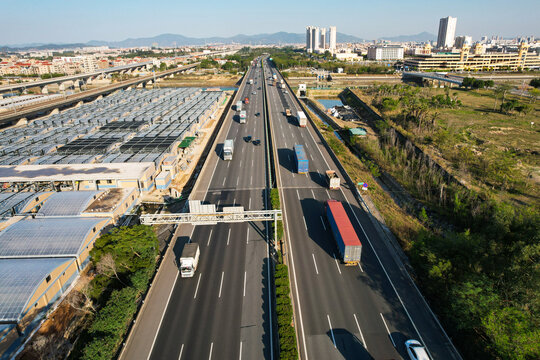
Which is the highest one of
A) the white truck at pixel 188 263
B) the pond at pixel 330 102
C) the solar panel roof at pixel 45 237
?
the pond at pixel 330 102

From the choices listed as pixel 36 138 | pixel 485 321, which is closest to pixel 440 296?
pixel 485 321

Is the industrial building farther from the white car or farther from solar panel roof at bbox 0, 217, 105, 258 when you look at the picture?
the white car

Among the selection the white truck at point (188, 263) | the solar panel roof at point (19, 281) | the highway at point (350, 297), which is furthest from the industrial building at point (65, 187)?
the highway at point (350, 297)

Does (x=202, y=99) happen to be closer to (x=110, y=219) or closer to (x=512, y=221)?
(x=110, y=219)

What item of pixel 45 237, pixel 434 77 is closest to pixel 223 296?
pixel 45 237

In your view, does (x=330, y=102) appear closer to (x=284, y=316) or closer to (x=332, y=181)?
(x=332, y=181)

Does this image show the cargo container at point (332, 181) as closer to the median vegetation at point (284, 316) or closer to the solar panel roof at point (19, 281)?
the median vegetation at point (284, 316)
